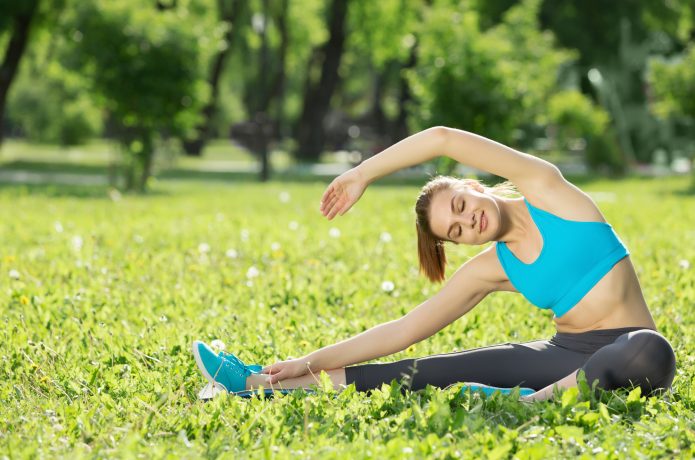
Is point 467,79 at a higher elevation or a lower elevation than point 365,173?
higher

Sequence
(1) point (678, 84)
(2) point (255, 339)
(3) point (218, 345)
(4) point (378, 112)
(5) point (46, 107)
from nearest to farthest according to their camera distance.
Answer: (3) point (218, 345)
(2) point (255, 339)
(1) point (678, 84)
(5) point (46, 107)
(4) point (378, 112)

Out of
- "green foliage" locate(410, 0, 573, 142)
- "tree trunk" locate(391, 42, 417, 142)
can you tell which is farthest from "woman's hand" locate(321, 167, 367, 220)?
"tree trunk" locate(391, 42, 417, 142)

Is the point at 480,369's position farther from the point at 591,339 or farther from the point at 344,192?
the point at 344,192

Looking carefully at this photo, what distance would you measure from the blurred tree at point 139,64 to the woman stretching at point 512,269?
1540 cm

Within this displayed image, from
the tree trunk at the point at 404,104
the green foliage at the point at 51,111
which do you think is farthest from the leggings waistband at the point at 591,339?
the green foliage at the point at 51,111

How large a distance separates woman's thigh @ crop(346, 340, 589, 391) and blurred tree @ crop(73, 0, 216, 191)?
15.5 meters

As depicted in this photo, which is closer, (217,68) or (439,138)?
(439,138)

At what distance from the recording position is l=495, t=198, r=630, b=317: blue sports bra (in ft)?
13.6

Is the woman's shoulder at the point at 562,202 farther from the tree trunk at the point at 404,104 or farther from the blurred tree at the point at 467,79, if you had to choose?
the tree trunk at the point at 404,104

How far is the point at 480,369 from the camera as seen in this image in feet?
14.2

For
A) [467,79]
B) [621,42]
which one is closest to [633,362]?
[467,79]

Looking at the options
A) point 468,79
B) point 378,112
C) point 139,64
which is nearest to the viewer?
point 468,79

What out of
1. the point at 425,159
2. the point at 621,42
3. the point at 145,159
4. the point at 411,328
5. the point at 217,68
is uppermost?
the point at 621,42

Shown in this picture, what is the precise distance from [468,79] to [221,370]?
598 inches
